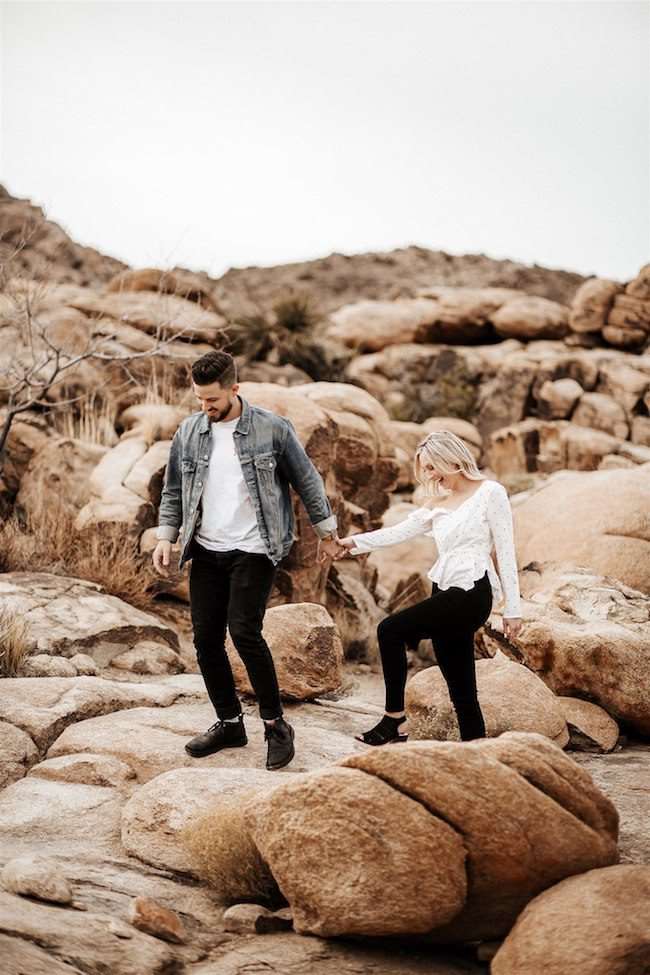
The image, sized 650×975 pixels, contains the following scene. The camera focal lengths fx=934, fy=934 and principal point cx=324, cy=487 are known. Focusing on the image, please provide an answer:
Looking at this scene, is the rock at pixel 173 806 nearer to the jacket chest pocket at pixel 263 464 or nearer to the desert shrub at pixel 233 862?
the desert shrub at pixel 233 862

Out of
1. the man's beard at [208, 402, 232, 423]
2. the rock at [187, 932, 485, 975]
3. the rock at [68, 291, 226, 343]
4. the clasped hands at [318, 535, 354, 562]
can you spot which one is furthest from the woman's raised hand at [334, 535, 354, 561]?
the rock at [68, 291, 226, 343]

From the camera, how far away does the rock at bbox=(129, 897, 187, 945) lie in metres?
3.20

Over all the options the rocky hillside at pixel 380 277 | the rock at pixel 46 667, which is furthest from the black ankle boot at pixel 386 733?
the rocky hillside at pixel 380 277

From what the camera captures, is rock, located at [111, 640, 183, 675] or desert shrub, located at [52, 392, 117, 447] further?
desert shrub, located at [52, 392, 117, 447]

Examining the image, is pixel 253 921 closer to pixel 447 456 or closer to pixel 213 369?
pixel 447 456

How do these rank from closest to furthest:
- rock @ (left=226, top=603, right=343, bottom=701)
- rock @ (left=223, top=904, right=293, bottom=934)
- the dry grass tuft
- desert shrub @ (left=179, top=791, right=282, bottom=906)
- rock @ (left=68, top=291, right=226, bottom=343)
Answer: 1. rock @ (left=223, top=904, right=293, bottom=934)
2. desert shrub @ (left=179, top=791, right=282, bottom=906)
3. the dry grass tuft
4. rock @ (left=226, top=603, right=343, bottom=701)
5. rock @ (left=68, top=291, right=226, bottom=343)

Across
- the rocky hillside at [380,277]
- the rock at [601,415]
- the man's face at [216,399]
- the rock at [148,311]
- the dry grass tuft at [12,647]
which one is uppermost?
the rocky hillside at [380,277]

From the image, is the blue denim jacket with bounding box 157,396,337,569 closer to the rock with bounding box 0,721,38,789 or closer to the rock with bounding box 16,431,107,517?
the rock with bounding box 0,721,38,789

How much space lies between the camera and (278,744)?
482cm

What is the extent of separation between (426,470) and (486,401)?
66.6ft

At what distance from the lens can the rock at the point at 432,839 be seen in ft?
10.5

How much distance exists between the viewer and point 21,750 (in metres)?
4.95

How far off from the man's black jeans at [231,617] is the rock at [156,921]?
155cm

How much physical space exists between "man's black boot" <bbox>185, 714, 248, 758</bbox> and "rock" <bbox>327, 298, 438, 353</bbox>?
24927mm
